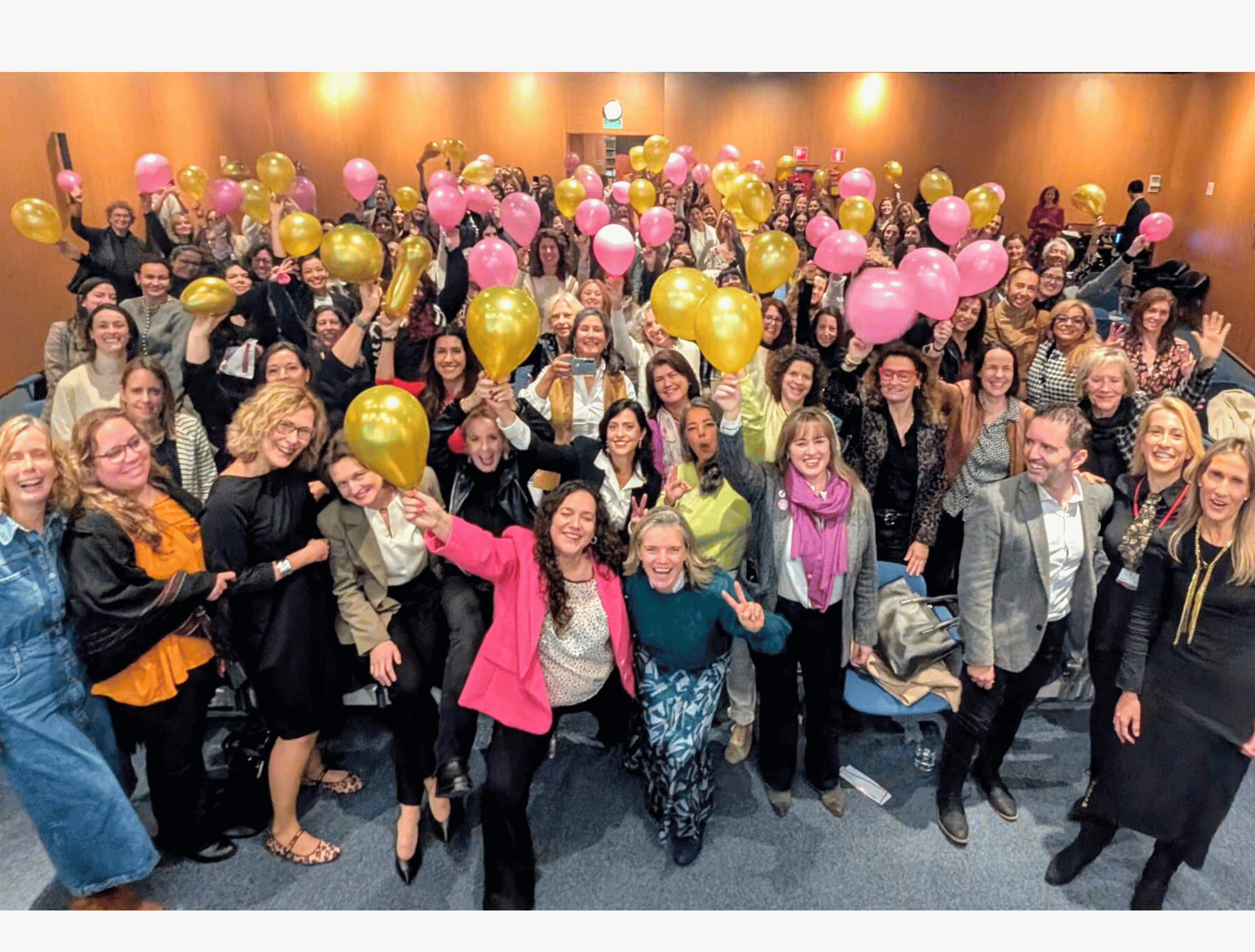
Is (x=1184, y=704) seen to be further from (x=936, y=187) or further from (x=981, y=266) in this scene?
(x=936, y=187)

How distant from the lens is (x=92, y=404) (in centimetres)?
310

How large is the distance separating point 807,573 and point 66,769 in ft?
6.71

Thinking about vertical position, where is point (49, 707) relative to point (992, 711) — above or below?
above

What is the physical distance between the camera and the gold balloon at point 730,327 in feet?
8.05

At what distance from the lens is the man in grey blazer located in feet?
7.30

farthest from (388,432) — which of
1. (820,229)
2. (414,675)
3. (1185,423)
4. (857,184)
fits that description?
(857,184)

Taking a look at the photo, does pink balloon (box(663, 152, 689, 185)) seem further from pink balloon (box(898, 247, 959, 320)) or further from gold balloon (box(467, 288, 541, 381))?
gold balloon (box(467, 288, 541, 381))

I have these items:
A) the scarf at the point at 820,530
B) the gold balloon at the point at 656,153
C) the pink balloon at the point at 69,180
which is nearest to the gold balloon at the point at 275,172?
the pink balloon at the point at 69,180

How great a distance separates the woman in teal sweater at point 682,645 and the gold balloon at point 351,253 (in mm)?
1705

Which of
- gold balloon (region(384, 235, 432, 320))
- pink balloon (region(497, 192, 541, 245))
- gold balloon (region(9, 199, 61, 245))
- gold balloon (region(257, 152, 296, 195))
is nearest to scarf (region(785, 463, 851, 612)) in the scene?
gold balloon (region(384, 235, 432, 320))

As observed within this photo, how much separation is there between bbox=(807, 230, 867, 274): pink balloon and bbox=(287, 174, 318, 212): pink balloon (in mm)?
4139

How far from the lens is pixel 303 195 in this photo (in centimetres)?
611

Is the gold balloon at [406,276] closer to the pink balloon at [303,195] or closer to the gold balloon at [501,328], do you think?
the gold balloon at [501,328]

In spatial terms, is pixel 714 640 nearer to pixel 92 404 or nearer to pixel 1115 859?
pixel 1115 859
